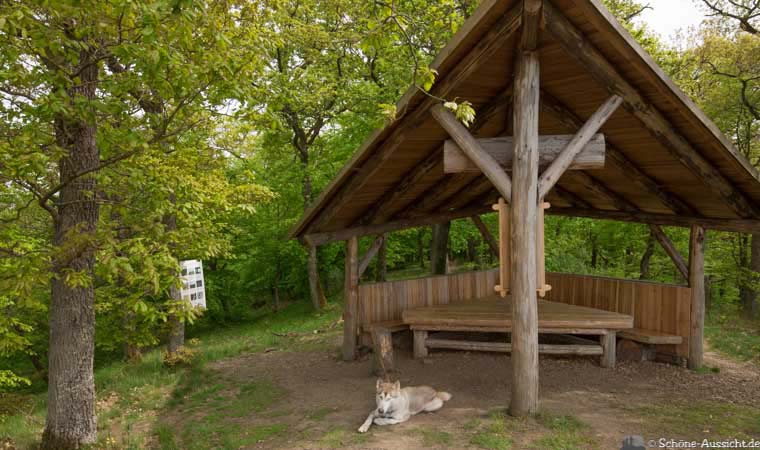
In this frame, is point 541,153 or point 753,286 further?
point 753,286

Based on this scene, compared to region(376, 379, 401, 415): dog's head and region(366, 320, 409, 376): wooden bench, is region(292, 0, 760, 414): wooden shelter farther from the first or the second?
region(376, 379, 401, 415): dog's head

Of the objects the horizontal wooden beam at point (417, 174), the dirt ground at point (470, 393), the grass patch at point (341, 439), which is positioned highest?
the horizontal wooden beam at point (417, 174)

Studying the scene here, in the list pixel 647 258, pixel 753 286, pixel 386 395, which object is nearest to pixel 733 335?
pixel 753 286

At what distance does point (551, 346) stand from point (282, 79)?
35.1 feet

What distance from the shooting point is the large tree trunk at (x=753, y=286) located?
14.1m

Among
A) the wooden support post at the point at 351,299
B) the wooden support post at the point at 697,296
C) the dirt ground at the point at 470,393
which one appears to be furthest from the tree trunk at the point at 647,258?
the wooden support post at the point at 351,299

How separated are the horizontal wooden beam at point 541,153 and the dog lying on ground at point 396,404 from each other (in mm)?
3059

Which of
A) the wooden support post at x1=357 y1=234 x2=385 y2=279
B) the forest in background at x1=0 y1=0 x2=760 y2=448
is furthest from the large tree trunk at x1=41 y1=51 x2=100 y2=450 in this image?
the wooden support post at x1=357 y1=234 x2=385 y2=279

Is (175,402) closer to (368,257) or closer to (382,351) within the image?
(382,351)

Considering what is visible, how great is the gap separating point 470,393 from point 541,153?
12.8 ft

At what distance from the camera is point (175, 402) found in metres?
8.78

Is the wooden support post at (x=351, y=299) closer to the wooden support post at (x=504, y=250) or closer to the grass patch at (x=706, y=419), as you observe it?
the wooden support post at (x=504, y=250)

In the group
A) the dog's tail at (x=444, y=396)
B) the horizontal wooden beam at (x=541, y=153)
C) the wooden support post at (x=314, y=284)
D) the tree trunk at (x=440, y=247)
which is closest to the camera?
the horizontal wooden beam at (x=541, y=153)

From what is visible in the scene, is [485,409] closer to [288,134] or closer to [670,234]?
[288,134]
